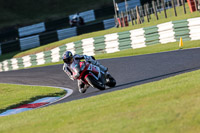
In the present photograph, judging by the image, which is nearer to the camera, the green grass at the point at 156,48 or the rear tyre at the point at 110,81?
the rear tyre at the point at 110,81

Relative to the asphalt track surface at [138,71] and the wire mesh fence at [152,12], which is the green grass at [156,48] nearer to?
the asphalt track surface at [138,71]

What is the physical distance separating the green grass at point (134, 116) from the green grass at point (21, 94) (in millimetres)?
4783

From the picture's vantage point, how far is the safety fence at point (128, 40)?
762 inches

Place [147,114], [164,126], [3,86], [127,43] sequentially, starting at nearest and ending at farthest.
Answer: [164,126]
[147,114]
[3,86]
[127,43]

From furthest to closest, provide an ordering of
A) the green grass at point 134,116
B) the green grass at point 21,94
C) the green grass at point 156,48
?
the green grass at point 156,48, the green grass at point 21,94, the green grass at point 134,116

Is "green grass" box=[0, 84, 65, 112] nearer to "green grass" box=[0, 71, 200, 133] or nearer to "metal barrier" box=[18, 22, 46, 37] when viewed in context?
"green grass" box=[0, 71, 200, 133]

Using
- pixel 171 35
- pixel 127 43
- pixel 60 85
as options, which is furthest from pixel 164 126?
pixel 127 43

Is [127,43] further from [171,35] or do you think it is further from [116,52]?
[171,35]

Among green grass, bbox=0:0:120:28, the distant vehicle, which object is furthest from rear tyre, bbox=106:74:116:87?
green grass, bbox=0:0:120:28

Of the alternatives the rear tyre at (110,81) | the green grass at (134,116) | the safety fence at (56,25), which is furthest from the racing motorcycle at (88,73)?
the safety fence at (56,25)

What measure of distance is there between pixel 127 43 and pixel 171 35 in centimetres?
305

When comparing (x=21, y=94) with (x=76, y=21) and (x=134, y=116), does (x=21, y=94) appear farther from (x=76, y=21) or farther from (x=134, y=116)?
(x=76, y=21)

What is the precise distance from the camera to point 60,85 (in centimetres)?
1600

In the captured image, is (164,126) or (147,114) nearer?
(164,126)
